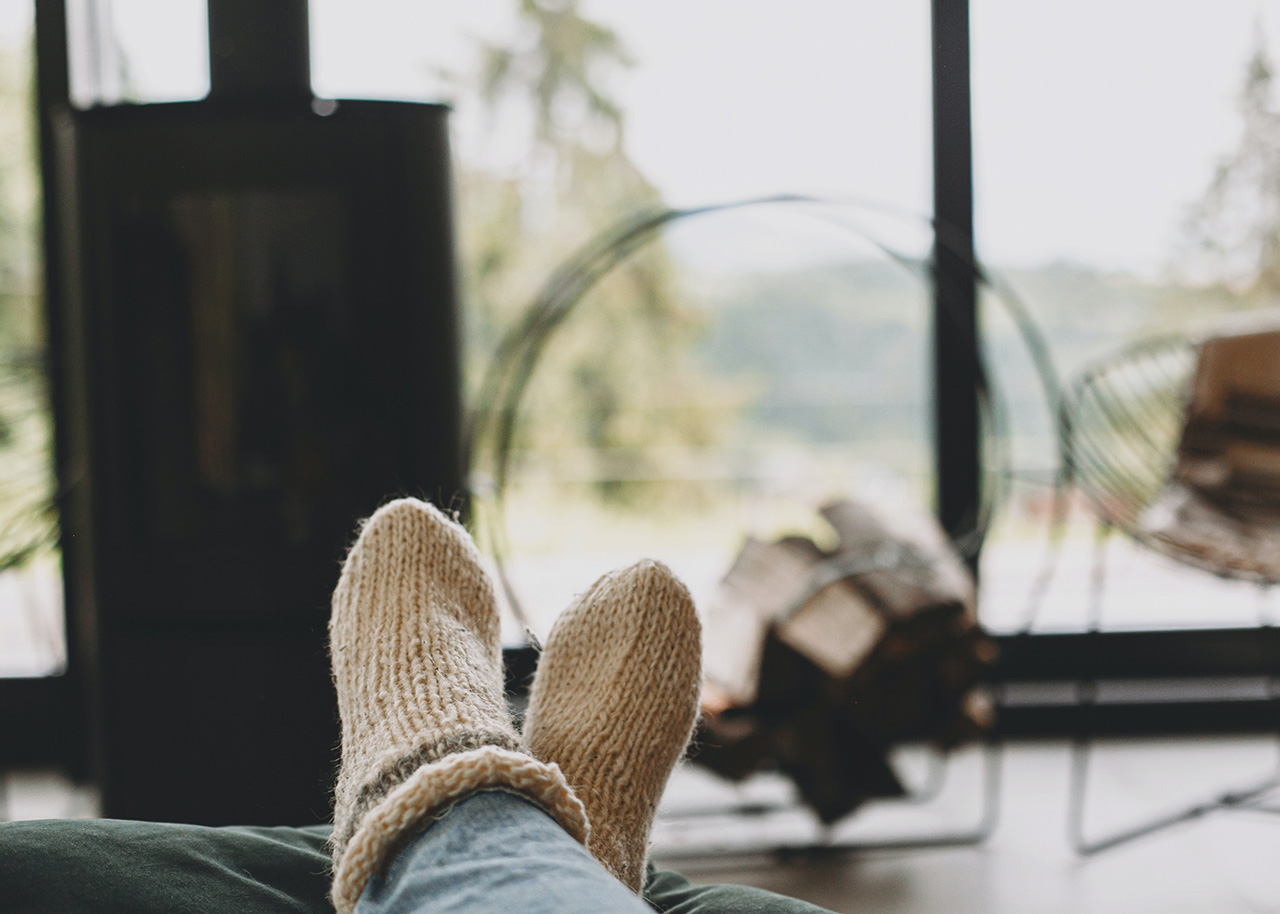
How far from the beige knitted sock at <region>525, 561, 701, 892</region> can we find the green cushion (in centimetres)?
11

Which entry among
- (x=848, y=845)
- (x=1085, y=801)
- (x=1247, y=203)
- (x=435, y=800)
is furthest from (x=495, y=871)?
(x=1247, y=203)

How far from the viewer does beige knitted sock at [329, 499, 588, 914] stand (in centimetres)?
66

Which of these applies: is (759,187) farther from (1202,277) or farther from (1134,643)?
(1134,643)

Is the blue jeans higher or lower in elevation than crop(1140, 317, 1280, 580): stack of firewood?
lower

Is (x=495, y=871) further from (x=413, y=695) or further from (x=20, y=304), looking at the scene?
(x=20, y=304)

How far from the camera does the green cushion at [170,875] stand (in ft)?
2.26

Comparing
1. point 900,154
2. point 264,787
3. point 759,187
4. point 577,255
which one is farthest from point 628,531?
point 264,787

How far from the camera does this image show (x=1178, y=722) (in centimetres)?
207

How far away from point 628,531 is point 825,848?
71 cm

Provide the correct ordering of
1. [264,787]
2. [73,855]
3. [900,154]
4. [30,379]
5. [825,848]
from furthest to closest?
[900,154] → [30,379] → [825,848] → [264,787] → [73,855]

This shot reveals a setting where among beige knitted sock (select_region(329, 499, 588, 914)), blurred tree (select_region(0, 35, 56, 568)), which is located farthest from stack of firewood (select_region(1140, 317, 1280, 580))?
blurred tree (select_region(0, 35, 56, 568))

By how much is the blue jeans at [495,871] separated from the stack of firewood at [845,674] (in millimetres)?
972

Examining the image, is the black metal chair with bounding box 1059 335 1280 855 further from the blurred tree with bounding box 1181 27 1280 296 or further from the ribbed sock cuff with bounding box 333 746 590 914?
the ribbed sock cuff with bounding box 333 746 590 914

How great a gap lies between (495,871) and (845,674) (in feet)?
3.47
